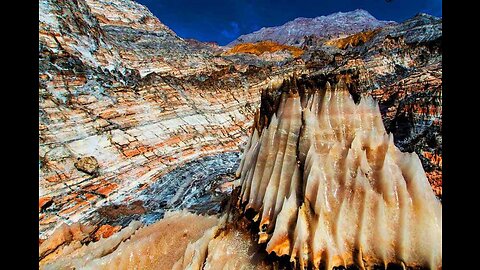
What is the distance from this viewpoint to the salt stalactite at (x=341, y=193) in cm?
230

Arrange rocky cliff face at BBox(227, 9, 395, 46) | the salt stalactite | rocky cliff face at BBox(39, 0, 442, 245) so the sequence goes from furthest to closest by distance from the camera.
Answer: rocky cliff face at BBox(227, 9, 395, 46), rocky cliff face at BBox(39, 0, 442, 245), the salt stalactite

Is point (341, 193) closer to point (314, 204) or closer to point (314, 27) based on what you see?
point (314, 204)

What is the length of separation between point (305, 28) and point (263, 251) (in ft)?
226

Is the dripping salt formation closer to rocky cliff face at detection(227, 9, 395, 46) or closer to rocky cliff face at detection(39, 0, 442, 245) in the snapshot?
rocky cliff face at detection(39, 0, 442, 245)

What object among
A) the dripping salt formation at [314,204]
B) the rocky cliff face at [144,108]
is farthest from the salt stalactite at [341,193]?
the rocky cliff face at [144,108]

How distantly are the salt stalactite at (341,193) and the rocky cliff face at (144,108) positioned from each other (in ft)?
1.87

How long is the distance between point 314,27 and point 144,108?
6108 cm

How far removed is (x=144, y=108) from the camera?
11.2 m

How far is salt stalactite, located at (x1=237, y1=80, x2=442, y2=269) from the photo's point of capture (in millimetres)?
2301

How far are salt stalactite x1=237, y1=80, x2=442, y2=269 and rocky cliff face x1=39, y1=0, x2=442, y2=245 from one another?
1.87 feet

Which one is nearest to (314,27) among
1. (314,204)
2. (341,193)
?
(341,193)

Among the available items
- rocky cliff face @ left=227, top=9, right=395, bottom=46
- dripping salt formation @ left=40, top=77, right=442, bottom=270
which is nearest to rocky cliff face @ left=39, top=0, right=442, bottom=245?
dripping salt formation @ left=40, top=77, right=442, bottom=270

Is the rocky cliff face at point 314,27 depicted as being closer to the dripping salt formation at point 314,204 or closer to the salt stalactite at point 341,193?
the dripping salt formation at point 314,204
